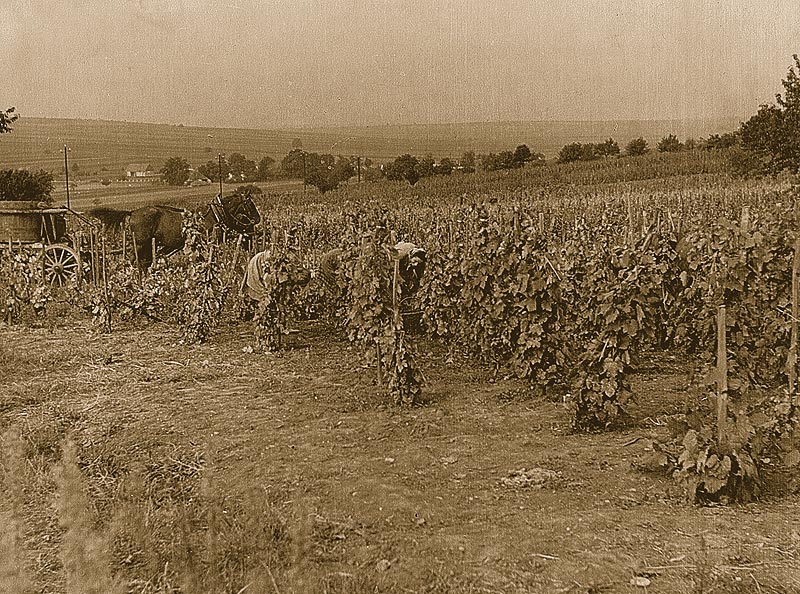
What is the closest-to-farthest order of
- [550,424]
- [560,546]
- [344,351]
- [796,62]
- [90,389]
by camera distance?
[560,546] < [550,424] < [90,389] < [344,351] < [796,62]

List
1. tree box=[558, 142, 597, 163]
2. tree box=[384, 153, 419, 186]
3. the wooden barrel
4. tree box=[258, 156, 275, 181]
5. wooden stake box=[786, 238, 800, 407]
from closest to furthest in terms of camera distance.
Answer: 1. wooden stake box=[786, 238, 800, 407]
2. the wooden barrel
3. tree box=[384, 153, 419, 186]
4. tree box=[258, 156, 275, 181]
5. tree box=[558, 142, 597, 163]

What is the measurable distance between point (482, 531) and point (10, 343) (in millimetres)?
7741

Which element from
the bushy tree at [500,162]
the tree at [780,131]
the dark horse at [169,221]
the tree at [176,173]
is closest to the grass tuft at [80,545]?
the dark horse at [169,221]

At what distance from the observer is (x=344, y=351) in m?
Result: 9.52

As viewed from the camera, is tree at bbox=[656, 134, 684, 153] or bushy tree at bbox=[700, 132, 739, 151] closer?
bushy tree at bbox=[700, 132, 739, 151]

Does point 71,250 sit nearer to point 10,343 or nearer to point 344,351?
point 10,343

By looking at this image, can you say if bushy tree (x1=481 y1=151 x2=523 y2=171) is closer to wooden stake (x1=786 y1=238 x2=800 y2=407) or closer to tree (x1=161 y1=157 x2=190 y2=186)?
tree (x1=161 y1=157 x2=190 y2=186)

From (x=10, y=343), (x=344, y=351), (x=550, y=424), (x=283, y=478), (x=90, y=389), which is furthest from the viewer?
(x=10, y=343)

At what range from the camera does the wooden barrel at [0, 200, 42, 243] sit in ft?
45.4

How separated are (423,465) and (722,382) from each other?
2.03 meters

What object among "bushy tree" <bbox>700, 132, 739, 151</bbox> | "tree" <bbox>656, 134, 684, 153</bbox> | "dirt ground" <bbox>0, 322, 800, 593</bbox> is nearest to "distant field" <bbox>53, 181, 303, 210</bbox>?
"bushy tree" <bbox>700, 132, 739, 151</bbox>

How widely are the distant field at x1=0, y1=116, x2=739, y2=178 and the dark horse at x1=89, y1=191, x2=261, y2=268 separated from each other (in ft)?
94.9

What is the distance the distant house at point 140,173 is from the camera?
44062 mm

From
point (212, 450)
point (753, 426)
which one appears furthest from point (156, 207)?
point (753, 426)
